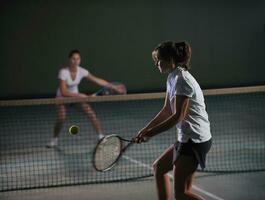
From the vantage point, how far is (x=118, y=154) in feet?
14.4

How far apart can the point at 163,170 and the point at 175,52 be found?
1.02 m

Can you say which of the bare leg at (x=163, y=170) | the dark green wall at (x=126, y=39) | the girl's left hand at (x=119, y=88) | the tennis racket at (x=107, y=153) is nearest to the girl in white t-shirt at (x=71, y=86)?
Answer: the girl's left hand at (x=119, y=88)

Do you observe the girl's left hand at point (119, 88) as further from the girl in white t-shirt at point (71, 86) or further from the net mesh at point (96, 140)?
the net mesh at point (96, 140)

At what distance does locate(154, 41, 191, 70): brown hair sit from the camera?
12.5ft

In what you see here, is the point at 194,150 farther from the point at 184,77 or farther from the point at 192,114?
the point at 184,77

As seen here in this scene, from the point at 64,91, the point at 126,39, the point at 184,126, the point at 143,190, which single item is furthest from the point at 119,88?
the point at 126,39

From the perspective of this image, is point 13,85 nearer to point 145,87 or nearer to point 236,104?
point 145,87

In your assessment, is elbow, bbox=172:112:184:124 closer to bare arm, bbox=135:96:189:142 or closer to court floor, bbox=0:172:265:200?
bare arm, bbox=135:96:189:142

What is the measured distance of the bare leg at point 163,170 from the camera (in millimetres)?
4078

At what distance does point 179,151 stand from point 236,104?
9.92m

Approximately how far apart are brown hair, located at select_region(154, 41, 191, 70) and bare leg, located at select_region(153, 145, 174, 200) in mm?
761

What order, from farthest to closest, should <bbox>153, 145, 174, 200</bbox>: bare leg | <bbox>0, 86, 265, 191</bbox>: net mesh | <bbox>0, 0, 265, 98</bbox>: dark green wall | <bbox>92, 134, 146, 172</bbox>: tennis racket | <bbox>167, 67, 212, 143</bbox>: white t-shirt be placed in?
<bbox>0, 0, 265, 98</bbox>: dark green wall, <bbox>0, 86, 265, 191</bbox>: net mesh, <bbox>92, 134, 146, 172</bbox>: tennis racket, <bbox>153, 145, 174, 200</bbox>: bare leg, <bbox>167, 67, 212, 143</bbox>: white t-shirt

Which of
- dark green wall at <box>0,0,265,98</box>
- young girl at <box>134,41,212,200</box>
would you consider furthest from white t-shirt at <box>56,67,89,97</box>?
dark green wall at <box>0,0,265,98</box>

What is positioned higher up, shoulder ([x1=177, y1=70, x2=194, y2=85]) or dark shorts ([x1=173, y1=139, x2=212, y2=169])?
shoulder ([x1=177, y1=70, x2=194, y2=85])
